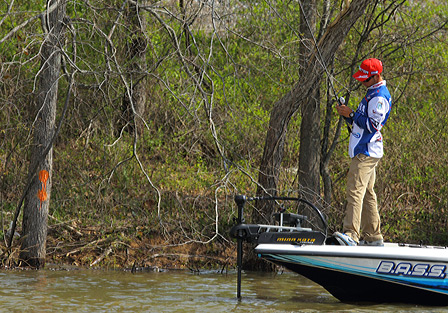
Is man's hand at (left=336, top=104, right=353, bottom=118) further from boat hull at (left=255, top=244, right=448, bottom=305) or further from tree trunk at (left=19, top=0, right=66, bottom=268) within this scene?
tree trunk at (left=19, top=0, right=66, bottom=268)

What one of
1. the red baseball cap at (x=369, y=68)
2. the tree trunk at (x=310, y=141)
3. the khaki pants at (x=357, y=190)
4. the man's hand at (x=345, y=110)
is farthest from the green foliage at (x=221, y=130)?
the red baseball cap at (x=369, y=68)

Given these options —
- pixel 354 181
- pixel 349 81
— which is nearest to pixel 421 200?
pixel 349 81

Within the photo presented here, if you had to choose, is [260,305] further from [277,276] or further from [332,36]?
[332,36]

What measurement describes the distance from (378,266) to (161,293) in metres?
2.45

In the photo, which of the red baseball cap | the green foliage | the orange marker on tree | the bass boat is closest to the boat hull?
the bass boat

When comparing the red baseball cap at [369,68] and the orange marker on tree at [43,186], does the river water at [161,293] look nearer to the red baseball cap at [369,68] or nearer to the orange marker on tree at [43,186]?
the orange marker on tree at [43,186]

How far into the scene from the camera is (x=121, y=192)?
40.8ft

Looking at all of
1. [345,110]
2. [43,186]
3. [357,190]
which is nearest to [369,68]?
[345,110]

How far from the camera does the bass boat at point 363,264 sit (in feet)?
24.5

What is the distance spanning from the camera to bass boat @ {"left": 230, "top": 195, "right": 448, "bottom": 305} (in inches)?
294

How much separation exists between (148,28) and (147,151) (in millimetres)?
2880

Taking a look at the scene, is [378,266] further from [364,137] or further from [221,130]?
[221,130]

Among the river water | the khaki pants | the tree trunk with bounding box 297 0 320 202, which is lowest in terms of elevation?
the river water

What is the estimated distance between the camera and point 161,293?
8320 mm
